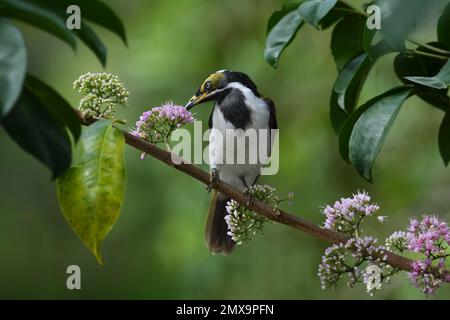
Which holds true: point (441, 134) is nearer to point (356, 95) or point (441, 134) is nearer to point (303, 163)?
point (356, 95)

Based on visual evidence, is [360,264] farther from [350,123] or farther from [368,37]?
[368,37]

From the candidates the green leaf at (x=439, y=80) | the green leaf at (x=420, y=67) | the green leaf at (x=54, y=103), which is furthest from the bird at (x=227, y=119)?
the green leaf at (x=54, y=103)

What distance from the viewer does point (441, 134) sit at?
2.39 metres

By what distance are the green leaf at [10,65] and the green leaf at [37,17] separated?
8cm

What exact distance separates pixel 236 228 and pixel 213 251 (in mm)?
1467

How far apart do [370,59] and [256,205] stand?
0.61 meters

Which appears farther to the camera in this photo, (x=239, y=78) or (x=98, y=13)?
(x=239, y=78)

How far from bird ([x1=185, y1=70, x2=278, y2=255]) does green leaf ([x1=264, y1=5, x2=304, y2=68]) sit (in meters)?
0.82

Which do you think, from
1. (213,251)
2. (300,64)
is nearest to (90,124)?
(213,251)

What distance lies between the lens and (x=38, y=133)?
1430 mm

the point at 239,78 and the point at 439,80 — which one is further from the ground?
the point at 239,78

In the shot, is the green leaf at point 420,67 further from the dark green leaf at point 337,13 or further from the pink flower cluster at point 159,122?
the pink flower cluster at point 159,122

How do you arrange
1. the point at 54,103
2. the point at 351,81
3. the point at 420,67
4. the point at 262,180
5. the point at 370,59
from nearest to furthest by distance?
the point at 54,103
the point at 370,59
the point at 351,81
the point at 420,67
the point at 262,180

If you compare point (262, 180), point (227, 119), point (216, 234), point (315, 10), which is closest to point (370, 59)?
point (315, 10)
